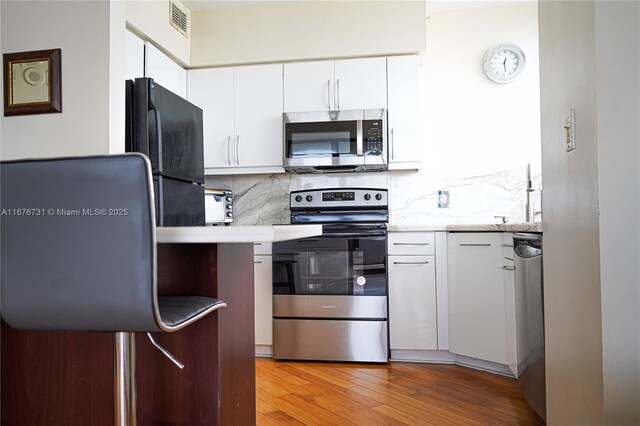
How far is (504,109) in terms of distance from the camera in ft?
11.6

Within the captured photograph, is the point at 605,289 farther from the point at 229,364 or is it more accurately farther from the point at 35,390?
the point at 35,390

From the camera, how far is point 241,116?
11.7 feet

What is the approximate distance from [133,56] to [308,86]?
119 centimetres

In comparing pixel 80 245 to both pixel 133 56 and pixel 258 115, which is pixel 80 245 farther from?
pixel 258 115

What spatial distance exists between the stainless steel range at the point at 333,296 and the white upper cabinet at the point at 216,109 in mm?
907

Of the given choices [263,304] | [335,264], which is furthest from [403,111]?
[263,304]

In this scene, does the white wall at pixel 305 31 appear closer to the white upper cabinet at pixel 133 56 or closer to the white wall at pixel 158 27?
the white wall at pixel 158 27

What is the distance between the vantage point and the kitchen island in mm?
1306

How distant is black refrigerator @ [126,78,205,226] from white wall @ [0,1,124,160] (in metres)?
0.12

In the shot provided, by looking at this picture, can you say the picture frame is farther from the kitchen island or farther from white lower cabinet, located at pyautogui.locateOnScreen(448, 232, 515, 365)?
white lower cabinet, located at pyautogui.locateOnScreen(448, 232, 515, 365)

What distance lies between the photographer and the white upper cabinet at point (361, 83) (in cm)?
339

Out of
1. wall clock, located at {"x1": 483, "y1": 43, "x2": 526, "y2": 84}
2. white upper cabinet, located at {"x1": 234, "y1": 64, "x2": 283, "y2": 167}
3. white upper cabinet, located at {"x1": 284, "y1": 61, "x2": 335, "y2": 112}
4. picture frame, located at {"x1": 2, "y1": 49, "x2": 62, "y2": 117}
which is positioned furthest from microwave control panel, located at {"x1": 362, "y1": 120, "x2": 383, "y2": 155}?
picture frame, located at {"x1": 2, "y1": 49, "x2": 62, "y2": 117}

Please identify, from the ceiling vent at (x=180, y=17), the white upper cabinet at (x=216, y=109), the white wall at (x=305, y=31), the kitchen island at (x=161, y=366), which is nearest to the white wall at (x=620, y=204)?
the kitchen island at (x=161, y=366)

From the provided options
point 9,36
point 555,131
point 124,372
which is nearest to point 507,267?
point 555,131
